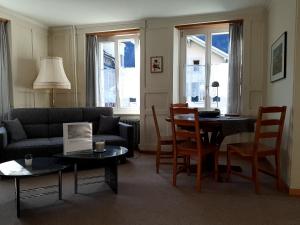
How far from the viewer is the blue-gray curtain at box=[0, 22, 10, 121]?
13.5ft

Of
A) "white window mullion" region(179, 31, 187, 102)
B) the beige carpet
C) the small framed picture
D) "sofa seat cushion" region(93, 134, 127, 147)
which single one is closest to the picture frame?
the beige carpet

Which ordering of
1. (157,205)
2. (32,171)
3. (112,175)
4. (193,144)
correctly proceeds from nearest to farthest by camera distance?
(32,171) < (157,205) < (112,175) < (193,144)

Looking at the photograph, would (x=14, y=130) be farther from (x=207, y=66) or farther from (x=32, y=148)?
(x=207, y=66)

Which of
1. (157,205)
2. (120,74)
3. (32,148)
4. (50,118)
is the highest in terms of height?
(120,74)

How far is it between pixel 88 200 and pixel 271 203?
181 centimetres

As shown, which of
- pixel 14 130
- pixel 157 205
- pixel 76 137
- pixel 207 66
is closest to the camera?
pixel 157 205

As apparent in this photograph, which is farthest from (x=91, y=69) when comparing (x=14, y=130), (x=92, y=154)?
(x=92, y=154)

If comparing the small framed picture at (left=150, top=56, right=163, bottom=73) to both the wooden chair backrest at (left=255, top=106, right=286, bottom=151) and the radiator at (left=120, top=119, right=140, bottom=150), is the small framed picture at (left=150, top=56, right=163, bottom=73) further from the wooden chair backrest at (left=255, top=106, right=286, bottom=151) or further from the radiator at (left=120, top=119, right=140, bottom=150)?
the wooden chair backrest at (left=255, top=106, right=286, bottom=151)

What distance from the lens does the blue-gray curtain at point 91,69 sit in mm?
5133

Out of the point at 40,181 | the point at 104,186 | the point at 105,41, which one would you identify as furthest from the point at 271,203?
the point at 105,41

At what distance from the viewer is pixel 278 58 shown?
3.34 m

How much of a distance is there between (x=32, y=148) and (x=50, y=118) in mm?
908

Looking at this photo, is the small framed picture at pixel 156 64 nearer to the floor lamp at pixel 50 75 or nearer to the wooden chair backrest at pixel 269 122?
the floor lamp at pixel 50 75

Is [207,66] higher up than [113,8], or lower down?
lower down
